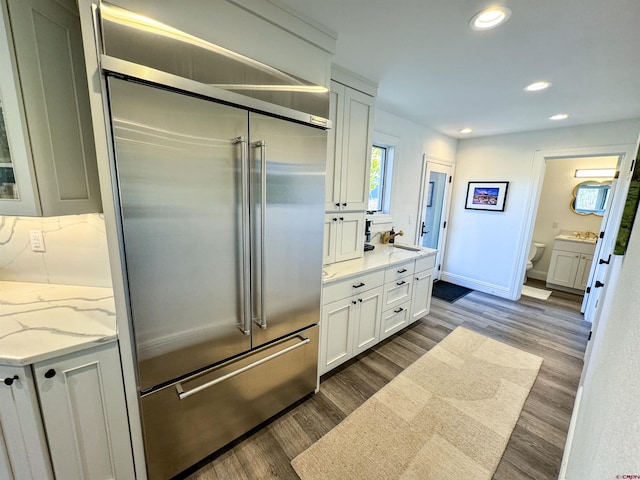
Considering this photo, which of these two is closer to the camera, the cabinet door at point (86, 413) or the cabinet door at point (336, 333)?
the cabinet door at point (86, 413)

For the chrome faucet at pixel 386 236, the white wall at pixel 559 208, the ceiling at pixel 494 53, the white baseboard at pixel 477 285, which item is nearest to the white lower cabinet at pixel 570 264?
the white wall at pixel 559 208

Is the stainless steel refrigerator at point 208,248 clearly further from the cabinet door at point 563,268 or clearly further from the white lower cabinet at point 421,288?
the cabinet door at point 563,268

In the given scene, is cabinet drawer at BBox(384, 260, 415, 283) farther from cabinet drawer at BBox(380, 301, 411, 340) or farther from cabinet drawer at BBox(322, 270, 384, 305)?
cabinet drawer at BBox(380, 301, 411, 340)

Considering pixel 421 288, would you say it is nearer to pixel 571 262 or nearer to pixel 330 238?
pixel 330 238

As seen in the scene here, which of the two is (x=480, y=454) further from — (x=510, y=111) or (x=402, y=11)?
(x=510, y=111)

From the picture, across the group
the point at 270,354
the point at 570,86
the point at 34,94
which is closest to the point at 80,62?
the point at 34,94

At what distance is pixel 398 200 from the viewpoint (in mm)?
3553

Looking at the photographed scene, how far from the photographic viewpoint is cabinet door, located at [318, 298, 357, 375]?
6.47 feet

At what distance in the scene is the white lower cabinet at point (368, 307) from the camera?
2.01 m

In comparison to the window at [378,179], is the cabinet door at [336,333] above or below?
below

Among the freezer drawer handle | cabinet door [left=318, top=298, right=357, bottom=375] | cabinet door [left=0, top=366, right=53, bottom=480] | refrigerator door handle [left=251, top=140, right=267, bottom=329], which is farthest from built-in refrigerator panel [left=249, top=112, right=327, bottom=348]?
cabinet door [left=0, top=366, right=53, bottom=480]

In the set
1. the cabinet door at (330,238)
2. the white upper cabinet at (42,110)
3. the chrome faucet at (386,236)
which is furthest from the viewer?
the chrome faucet at (386,236)

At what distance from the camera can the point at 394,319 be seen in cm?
271

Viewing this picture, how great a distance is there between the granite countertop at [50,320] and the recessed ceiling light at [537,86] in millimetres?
3397
